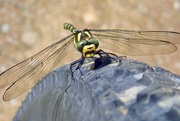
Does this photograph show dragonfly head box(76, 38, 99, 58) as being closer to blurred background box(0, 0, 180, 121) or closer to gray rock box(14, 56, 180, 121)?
gray rock box(14, 56, 180, 121)

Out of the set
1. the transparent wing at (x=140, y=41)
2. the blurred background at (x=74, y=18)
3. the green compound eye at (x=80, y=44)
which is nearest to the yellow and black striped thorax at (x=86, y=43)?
the green compound eye at (x=80, y=44)

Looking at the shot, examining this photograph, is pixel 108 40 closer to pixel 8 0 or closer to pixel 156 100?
pixel 156 100

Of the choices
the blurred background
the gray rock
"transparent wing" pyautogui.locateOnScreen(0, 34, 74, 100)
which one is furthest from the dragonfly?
the blurred background

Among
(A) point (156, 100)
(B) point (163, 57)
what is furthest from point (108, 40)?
(B) point (163, 57)

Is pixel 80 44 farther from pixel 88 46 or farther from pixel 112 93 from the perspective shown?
pixel 112 93

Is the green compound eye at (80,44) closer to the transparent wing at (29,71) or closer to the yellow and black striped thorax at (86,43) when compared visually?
the yellow and black striped thorax at (86,43)
